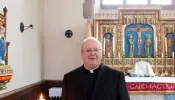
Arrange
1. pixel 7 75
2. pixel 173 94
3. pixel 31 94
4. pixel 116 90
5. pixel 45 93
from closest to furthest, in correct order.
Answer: pixel 116 90 → pixel 7 75 → pixel 173 94 → pixel 31 94 → pixel 45 93

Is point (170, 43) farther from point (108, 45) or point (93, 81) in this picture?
point (93, 81)

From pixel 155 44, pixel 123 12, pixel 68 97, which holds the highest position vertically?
pixel 123 12

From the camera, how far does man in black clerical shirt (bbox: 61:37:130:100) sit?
2445 millimetres

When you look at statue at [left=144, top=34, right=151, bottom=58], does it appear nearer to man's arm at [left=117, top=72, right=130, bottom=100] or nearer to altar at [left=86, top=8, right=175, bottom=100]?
altar at [left=86, top=8, right=175, bottom=100]

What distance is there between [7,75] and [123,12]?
139 inches

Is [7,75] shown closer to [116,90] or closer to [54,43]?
[116,90]

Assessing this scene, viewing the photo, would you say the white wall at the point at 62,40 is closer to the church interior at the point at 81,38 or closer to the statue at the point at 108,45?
the church interior at the point at 81,38

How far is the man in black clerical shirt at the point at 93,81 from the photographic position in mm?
2445

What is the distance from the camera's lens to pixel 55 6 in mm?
6844

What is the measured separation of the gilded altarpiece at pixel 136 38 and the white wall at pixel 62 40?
0.71 m

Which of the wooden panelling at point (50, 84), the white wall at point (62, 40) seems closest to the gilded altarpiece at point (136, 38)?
the white wall at point (62, 40)

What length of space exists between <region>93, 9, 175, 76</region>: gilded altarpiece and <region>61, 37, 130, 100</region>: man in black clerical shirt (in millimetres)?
3608

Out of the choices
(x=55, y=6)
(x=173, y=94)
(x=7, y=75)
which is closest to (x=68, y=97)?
(x=7, y=75)

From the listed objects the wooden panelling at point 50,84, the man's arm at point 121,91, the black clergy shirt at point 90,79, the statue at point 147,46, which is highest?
the statue at point 147,46
